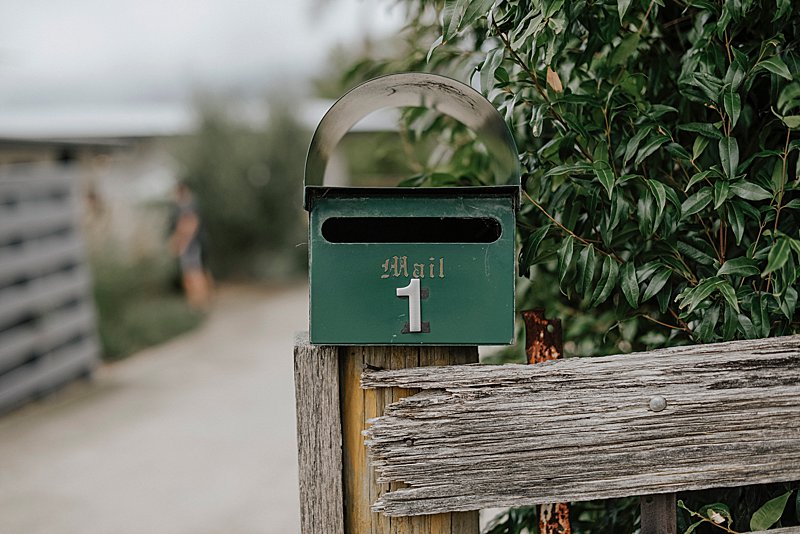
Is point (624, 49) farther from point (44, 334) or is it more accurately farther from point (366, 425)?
point (44, 334)

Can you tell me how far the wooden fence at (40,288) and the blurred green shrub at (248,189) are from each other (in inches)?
190

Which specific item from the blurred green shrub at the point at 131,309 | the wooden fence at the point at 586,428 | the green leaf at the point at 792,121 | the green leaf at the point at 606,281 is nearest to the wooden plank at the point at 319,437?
the wooden fence at the point at 586,428

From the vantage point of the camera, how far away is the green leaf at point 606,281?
1473 mm

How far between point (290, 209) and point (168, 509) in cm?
805

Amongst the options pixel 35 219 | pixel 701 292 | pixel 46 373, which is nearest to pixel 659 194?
pixel 701 292

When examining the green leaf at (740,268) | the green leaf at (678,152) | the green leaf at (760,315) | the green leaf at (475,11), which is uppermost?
the green leaf at (475,11)

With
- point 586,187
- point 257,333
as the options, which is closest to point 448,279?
point 586,187

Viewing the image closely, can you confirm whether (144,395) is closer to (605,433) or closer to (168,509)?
(168,509)

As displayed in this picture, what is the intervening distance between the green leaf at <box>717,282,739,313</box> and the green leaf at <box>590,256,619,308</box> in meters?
0.18

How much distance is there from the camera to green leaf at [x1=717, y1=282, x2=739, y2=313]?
1350 millimetres

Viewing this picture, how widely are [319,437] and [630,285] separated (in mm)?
622

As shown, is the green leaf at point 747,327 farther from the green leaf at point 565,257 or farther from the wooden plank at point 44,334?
the wooden plank at point 44,334

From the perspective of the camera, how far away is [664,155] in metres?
1.67

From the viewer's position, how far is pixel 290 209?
11.9 m
